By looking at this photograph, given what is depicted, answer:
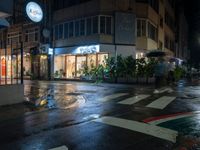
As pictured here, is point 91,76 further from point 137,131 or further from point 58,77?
point 137,131

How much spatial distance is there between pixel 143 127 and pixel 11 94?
247 inches

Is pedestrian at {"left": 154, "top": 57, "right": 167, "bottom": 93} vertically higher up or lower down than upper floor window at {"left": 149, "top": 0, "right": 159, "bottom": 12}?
lower down

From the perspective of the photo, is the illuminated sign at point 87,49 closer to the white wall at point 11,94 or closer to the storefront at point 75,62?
the storefront at point 75,62

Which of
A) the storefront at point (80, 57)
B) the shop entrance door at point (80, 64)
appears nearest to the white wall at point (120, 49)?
the storefront at point (80, 57)

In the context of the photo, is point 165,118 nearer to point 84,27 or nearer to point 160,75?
point 160,75

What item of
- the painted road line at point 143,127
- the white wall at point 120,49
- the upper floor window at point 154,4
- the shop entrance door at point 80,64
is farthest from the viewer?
the upper floor window at point 154,4

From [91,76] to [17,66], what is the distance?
15.8m

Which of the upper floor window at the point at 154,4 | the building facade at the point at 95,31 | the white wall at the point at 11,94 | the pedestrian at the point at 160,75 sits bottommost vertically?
the white wall at the point at 11,94

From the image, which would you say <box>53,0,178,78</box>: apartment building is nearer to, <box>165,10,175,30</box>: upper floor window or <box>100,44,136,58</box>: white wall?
<box>100,44,136,58</box>: white wall

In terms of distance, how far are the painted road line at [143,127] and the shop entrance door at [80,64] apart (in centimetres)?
2339

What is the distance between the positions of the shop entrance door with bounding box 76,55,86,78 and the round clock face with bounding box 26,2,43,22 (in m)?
9.17

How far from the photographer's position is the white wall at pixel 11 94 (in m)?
11.3

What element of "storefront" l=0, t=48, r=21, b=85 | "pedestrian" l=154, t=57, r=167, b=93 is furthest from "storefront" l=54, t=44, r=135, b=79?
"storefront" l=0, t=48, r=21, b=85

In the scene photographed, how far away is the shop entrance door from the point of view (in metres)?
32.0
